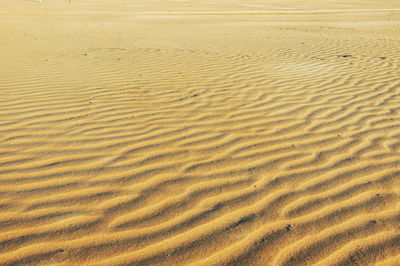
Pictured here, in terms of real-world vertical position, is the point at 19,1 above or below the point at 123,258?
above

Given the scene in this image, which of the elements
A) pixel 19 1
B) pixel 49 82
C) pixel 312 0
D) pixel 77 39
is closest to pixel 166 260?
pixel 49 82

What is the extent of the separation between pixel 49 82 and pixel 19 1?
2312cm

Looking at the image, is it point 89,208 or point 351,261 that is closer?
point 351,261

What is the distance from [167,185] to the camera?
2.79 m

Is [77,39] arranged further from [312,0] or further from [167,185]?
[312,0]

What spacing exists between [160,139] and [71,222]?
1.46m

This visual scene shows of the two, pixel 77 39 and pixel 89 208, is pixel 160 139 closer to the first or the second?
pixel 89 208

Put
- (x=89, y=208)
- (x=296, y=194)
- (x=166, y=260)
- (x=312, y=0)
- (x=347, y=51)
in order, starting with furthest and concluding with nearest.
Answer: (x=312, y=0)
(x=347, y=51)
(x=296, y=194)
(x=89, y=208)
(x=166, y=260)

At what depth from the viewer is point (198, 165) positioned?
10.2 ft

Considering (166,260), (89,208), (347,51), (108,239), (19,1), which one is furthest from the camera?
(19,1)

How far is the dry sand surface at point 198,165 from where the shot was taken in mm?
2197

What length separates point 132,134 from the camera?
3.69 meters

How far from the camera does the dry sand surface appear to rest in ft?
7.21

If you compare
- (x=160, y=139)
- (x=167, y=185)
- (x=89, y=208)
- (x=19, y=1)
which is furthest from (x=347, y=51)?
(x=19, y=1)
